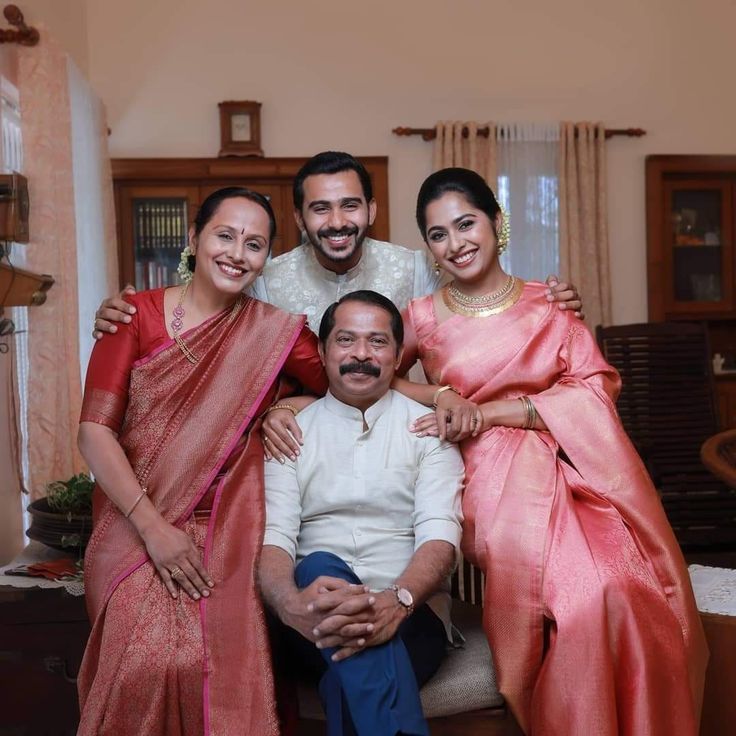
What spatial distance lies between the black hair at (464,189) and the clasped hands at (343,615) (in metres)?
0.92

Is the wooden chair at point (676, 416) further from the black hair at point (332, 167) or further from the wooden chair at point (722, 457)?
the black hair at point (332, 167)

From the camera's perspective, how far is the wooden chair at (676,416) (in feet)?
12.9

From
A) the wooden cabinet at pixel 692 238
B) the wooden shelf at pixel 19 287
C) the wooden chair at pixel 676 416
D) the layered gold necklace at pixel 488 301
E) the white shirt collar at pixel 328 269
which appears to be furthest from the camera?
the wooden cabinet at pixel 692 238

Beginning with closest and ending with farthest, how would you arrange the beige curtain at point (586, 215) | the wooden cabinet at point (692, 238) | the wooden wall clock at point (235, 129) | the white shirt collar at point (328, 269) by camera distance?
the white shirt collar at point (328, 269), the wooden wall clock at point (235, 129), the beige curtain at point (586, 215), the wooden cabinet at point (692, 238)

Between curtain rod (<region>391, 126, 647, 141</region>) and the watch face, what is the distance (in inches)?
153

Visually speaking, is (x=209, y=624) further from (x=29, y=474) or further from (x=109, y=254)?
(x=109, y=254)

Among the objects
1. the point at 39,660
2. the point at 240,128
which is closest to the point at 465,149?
the point at 240,128

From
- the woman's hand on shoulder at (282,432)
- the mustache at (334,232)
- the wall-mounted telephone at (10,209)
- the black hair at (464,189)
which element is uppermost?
the wall-mounted telephone at (10,209)

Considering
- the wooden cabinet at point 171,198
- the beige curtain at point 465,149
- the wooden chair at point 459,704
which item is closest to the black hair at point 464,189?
the wooden chair at point 459,704

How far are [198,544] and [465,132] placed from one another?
3945 millimetres

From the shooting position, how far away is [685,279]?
5.46 metres

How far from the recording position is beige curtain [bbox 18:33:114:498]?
3.42m

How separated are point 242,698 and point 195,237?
41.1 inches

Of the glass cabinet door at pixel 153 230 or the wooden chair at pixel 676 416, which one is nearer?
the wooden chair at pixel 676 416
